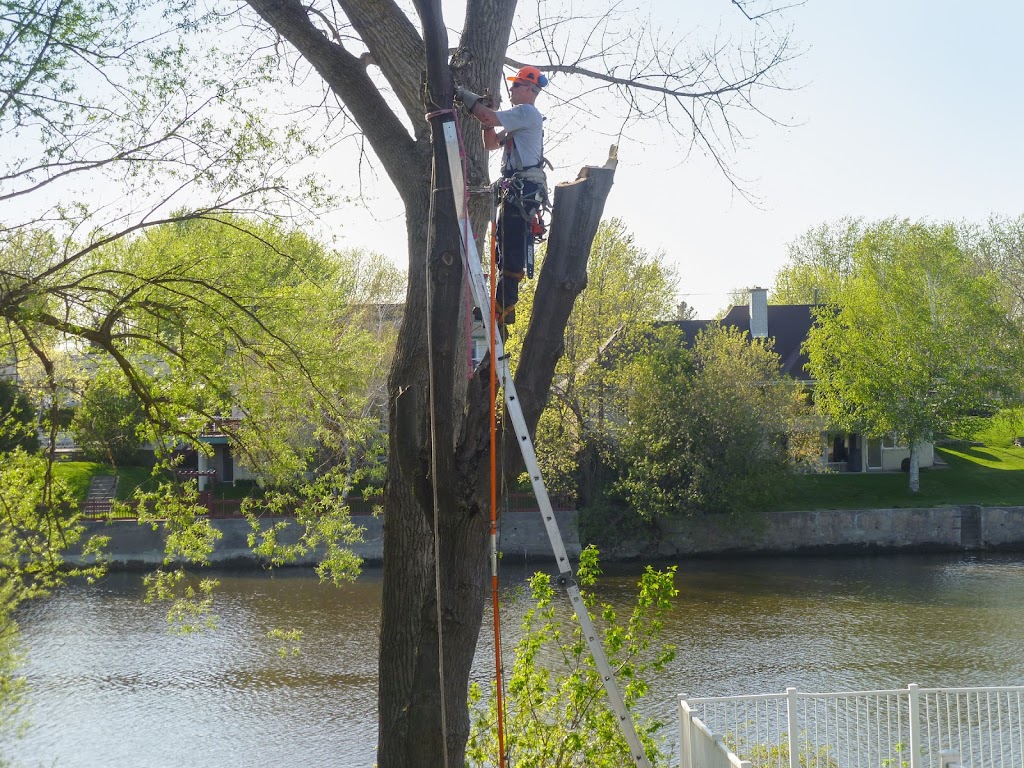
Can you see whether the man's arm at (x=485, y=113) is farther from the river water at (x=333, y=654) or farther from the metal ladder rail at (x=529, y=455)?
the river water at (x=333, y=654)

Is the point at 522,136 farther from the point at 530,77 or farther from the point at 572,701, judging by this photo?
the point at 572,701

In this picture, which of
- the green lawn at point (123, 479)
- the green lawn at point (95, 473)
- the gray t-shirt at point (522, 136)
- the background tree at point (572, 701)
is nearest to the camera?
the gray t-shirt at point (522, 136)

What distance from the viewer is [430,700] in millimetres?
6039

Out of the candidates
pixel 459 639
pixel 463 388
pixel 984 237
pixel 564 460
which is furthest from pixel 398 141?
pixel 984 237

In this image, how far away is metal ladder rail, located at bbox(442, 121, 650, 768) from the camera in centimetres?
463

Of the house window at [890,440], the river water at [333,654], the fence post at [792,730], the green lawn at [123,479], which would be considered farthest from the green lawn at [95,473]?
the fence post at [792,730]

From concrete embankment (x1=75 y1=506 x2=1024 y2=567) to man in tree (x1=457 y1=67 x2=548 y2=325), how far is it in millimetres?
30200

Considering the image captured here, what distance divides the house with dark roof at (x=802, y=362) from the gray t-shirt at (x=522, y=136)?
39565 mm

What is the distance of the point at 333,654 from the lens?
24297 mm

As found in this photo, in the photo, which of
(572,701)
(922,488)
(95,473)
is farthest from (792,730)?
(95,473)

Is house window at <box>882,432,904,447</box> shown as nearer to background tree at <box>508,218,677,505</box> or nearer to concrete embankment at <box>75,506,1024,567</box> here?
concrete embankment at <box>75,506,1024,567</box>

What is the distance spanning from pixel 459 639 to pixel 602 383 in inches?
1216

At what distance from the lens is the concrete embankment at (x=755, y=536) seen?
119 feet

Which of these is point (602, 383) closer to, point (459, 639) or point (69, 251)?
point (69, 251)
